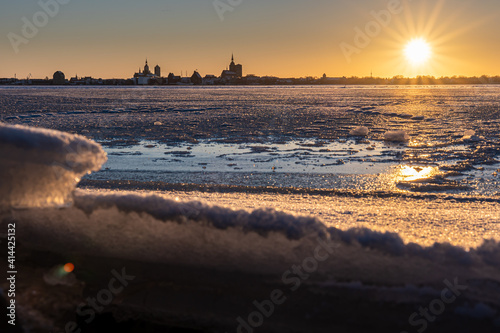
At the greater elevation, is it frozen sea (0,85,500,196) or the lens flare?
the lens flare

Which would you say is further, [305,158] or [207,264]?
[305,158]

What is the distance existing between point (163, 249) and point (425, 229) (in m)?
2.53

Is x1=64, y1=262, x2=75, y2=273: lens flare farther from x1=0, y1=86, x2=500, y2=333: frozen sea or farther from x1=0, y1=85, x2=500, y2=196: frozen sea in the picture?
x1=0, y1=85, x2=500, y2=196: frozen sea

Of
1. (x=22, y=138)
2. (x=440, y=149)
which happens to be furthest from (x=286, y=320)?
(x=440, y=149)

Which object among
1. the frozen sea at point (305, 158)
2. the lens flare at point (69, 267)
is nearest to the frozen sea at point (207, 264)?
the lens flare at point (69, 267)

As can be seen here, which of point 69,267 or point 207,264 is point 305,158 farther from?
point 69,267

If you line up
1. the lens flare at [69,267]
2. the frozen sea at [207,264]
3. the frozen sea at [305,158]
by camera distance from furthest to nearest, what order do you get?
the frozen sea at [305,158] < the lens flare at [69,267] < the frozen sea at [207,264]

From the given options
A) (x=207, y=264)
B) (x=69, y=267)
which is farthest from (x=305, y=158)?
(x=69, y=267)

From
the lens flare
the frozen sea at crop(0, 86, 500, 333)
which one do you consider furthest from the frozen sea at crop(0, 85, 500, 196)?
the lens flare

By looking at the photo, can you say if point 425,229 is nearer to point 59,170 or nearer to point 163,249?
point 163,249

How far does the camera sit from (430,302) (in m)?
2.17

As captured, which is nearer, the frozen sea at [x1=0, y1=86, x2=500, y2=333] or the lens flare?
the frozen sea at [x1=0, y1=86, x2=500, y2=333]

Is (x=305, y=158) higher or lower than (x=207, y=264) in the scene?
lower

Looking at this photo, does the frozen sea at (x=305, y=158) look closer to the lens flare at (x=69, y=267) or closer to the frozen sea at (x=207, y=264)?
the frozen sea at (x=207, y=264)
